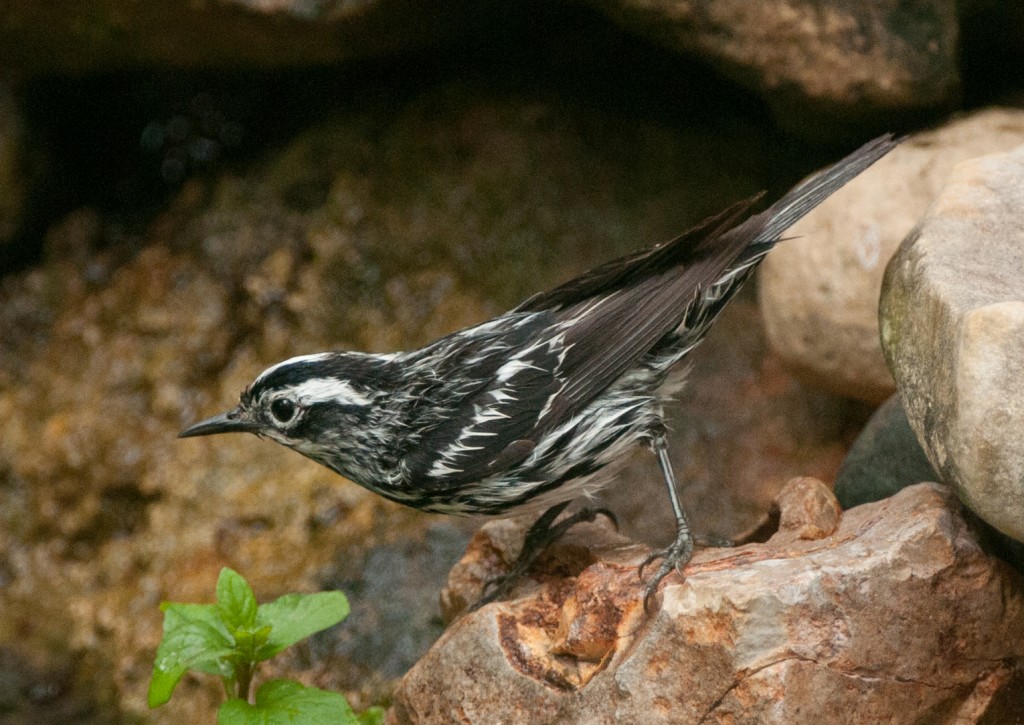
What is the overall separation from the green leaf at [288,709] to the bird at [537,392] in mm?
704

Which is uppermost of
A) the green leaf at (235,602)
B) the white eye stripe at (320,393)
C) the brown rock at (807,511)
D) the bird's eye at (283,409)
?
the white eye stripe at (320,393)

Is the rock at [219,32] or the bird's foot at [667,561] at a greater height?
the rock at [219,32]

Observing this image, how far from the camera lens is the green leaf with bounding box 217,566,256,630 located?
166 inches

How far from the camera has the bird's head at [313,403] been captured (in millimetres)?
4488

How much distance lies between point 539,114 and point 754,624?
415cm

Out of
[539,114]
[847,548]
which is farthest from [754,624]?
[539,114]

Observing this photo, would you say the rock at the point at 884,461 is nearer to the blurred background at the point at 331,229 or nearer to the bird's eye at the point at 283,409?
the blurred background at the point at 331,229

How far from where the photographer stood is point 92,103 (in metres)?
7.66

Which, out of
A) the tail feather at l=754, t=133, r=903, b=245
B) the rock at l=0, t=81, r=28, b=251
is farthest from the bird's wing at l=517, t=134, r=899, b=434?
the rock at l=0, t=81, r=28, b=251

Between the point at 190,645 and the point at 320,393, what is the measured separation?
102cm

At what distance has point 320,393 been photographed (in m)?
4.50

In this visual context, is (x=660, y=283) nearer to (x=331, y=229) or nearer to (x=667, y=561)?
(x=667, y=561)

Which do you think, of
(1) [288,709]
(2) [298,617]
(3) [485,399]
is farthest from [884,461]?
(1) [288,709]

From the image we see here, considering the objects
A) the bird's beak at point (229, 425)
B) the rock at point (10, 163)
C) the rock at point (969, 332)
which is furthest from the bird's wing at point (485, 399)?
the rock at point (10, 163)
